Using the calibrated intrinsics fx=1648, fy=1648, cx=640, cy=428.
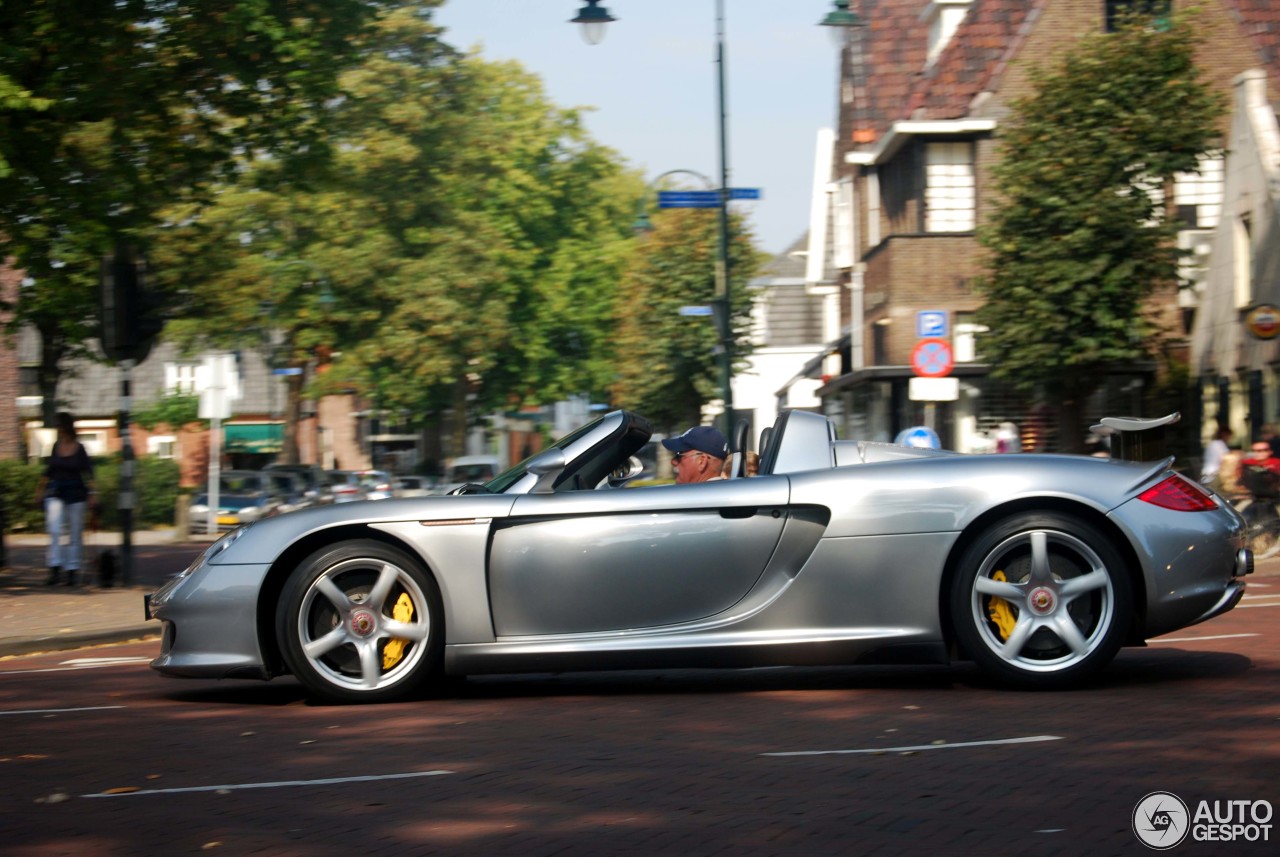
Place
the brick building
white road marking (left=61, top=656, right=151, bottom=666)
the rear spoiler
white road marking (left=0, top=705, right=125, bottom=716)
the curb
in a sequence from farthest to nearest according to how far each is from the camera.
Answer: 1. the brick building
2. the curb
3. white road marking (left=61, top=656, right=151, bottom=666)
4. white road marking (left=0, top=705, right=125, bottom=716)
5. the rear spoiler

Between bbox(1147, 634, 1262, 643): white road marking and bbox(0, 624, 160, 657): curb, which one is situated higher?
bbox(1147, 634, 1262, 643): white road marking

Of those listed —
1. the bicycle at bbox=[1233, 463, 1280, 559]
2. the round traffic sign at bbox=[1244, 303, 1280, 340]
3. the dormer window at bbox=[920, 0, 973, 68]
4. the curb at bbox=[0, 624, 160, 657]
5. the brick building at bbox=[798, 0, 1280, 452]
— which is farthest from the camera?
the dormer window at bbox=[920, 0, 973, 68]

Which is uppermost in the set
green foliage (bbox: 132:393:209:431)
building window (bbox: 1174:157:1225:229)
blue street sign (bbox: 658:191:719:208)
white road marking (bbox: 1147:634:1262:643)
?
building window (bbox: 1174:157:1225:229)

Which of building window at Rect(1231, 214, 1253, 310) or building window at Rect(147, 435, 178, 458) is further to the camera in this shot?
building window at Rect(147, 435, 178, 458)

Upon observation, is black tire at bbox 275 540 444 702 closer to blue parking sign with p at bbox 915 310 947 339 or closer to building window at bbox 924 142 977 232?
blue parking sign with p at bbox 915 310 947 339

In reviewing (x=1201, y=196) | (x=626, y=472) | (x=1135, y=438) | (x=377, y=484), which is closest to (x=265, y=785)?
(x=626, y=472)

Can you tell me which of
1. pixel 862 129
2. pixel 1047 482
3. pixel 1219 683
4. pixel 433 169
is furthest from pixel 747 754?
pixel 433 169

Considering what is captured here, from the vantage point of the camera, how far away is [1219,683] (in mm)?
7117

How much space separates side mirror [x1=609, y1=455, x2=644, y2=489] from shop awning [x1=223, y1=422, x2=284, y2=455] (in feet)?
222

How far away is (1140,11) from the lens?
30703mm

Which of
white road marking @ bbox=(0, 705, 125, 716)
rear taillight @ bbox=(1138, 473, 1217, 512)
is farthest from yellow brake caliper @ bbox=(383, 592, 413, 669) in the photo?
rear taillight @ bbox=(1138, 473, 1217, 512)

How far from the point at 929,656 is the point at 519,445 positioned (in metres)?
74.1

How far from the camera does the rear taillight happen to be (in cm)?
690

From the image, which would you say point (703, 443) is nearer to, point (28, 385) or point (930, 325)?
point (930, 325)
